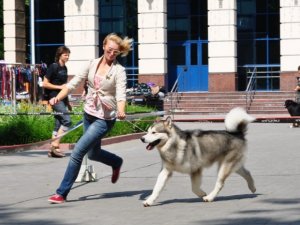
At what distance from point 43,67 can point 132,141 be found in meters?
15.5

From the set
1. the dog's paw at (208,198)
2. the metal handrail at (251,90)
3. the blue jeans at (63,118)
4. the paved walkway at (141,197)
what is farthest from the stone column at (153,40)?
the dog's paw at (208,198)

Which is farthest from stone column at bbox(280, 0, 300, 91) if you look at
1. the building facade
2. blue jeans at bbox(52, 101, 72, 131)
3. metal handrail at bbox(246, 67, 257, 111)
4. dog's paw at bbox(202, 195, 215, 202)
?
dog's paw at bbox(202, 195, 215, 202)

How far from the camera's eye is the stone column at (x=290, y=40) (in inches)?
1387

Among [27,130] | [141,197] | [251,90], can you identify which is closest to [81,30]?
[251,90]

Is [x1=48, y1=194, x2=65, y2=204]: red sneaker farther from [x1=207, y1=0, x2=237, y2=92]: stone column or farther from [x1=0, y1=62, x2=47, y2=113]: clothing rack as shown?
[x1=207, y1=0, x2=237, y2=92]: stone column

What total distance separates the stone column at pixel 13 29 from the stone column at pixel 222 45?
9.41 metres

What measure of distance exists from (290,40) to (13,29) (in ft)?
42.4

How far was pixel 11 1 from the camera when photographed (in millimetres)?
39656

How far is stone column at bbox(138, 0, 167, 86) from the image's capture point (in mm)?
36625

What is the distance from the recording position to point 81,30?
123ft

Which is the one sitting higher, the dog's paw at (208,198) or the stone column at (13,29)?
the stone column at (13,29)

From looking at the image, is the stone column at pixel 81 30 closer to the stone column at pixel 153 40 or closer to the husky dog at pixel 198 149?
the stone column at pixel 153 40

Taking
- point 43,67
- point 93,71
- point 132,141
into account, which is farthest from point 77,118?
point 43,67

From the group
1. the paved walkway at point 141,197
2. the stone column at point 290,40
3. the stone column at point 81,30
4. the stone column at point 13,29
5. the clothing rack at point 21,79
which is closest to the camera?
the paved walkway at point 141,197
